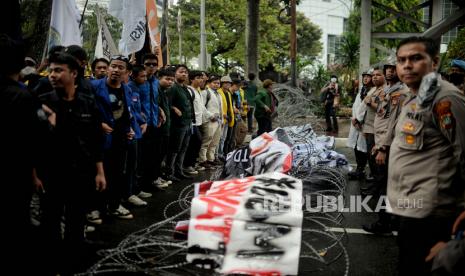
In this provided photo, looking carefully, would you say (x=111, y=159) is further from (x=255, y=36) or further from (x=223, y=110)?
(x=255, y=36)

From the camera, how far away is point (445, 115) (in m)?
2.71

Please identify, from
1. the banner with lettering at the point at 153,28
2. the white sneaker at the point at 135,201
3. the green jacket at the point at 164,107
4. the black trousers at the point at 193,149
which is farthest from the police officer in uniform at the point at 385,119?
the banner with lettering at the point at 153,28

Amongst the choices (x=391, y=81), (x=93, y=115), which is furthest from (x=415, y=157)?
(x=391, y=81)

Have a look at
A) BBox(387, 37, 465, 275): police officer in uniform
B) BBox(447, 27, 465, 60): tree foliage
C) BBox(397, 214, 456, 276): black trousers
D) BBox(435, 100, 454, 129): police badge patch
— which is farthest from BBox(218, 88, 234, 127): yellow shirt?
BBox(435, 100, 454, 129): police badge patch

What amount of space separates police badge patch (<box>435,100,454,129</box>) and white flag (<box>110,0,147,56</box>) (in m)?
5.86

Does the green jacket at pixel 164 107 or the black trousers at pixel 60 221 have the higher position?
the green jacket at pixel 164 107

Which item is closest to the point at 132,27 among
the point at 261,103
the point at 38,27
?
the point at 38,27

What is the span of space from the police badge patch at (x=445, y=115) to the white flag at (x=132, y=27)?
5862mm

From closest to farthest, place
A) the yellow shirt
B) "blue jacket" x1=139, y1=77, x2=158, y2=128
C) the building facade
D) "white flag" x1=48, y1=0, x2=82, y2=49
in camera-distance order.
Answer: "white flag" x1=48, y1=0, x2=82, y2=49 → "blue jacket" x1=139, y1=77, x2=158, y2=128 → the yellow shirt → the building facade

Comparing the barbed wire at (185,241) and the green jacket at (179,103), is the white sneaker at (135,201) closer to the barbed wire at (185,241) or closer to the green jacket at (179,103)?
the barbed wire at (185,241)

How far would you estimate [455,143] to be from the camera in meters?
2.69

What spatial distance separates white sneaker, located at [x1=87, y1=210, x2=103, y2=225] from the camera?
18.2 feet

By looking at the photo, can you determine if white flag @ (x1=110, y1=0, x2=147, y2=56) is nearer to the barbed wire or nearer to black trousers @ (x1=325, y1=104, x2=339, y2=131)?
the barbed wire

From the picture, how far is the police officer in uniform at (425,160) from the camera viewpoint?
273 cm
